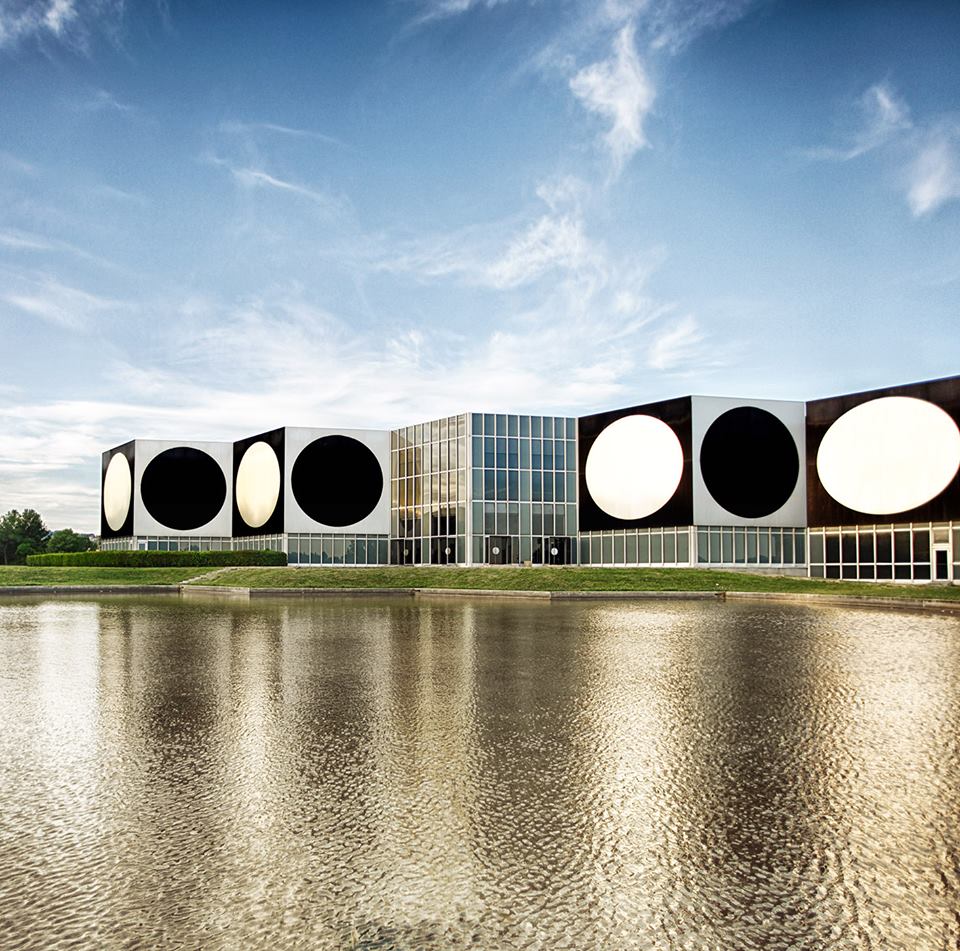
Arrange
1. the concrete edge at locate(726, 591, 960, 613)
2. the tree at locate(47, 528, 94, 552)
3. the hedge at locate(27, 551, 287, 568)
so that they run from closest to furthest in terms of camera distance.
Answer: the concrete edge at locate(726, 591, 960, 613) → the hedge at locate(27, 551, 287, 568) → the tree at locate(47, 528, 94, 552)

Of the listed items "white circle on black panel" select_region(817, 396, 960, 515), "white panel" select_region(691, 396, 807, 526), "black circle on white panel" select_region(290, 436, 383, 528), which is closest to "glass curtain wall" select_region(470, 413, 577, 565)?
"white panel" select_region(691, 396, 807, 526)

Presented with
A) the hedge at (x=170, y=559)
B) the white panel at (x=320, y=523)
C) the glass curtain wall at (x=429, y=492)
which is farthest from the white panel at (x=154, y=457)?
the glass curtain wall at (x=429, y=492)

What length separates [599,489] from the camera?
2295 inches

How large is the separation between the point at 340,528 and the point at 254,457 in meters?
9.40

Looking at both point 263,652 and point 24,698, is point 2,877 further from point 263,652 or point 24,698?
point 263,652

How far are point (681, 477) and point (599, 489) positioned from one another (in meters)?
6.46

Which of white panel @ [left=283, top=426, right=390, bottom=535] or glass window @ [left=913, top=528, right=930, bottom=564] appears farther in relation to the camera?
white panel @ [left=283, top=426, right=390, bottom=535]

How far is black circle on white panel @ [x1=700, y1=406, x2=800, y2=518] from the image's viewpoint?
5300 centimetres

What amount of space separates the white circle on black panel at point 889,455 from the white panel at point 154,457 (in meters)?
45.7

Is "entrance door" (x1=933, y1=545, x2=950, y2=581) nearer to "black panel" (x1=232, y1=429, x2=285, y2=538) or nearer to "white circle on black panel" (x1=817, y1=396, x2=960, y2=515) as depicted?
"white circle on black panel" (x1=817, y1=396, x2=960, y2=515)

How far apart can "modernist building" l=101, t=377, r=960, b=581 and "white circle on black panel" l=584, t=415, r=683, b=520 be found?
0.33ft

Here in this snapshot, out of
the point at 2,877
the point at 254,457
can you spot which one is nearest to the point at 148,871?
the point at 2,877

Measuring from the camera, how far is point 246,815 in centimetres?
562

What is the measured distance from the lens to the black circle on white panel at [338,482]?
225 feet
